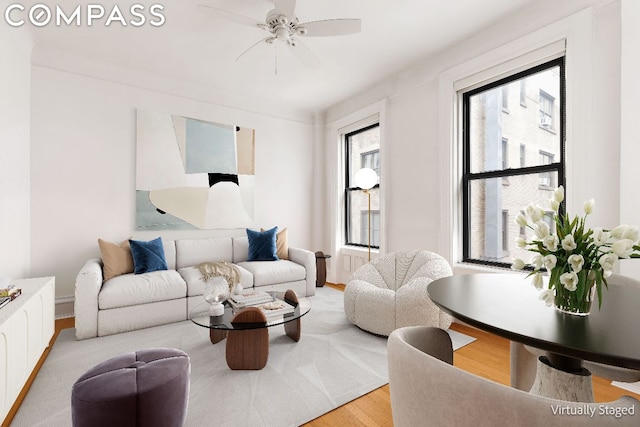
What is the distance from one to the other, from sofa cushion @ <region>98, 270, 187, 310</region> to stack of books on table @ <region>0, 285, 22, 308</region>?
0.76 metres

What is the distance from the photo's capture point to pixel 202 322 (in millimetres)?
2275

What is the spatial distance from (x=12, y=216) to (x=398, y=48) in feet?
13.1

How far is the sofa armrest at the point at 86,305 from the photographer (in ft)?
8.77

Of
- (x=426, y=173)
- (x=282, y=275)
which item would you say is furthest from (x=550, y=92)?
(x=282, y=275)

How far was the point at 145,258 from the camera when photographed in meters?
3.31

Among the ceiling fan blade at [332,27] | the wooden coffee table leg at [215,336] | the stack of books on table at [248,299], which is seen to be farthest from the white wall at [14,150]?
the ceiling fan blade at [332,27]

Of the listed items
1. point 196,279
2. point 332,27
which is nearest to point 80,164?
point 196,279

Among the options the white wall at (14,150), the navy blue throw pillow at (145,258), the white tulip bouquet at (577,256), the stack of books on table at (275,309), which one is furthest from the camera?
the navy blue throw pillow at (145,258)

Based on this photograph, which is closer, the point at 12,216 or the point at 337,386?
the point at 337,386

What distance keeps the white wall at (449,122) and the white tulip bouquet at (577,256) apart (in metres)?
1.51

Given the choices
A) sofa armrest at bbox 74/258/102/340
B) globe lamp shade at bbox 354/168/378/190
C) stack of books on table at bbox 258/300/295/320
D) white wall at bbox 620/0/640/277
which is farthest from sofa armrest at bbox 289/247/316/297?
white wall at bbox 620/0/640/277

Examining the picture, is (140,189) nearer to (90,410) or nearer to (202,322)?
(202,322)

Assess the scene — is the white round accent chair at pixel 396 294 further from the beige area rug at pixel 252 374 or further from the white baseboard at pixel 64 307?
the white baseboard at pixel 64 307

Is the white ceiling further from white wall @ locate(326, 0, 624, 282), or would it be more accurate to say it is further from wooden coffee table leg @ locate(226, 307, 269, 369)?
wooden coffee table leg @ locate(226, 307, 269, 369)
